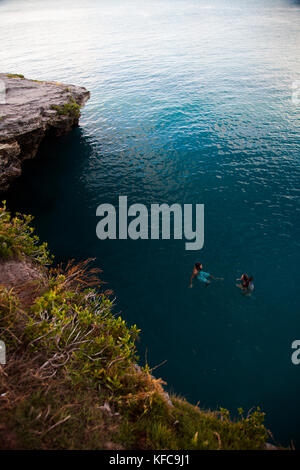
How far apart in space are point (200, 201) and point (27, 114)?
17934 millimetres

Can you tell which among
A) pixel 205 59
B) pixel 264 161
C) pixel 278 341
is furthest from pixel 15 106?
pixel 205 59

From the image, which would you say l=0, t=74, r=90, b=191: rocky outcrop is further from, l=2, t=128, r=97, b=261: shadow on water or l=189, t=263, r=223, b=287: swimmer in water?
l=189, t=263, r=223, b=287: swimmer in water

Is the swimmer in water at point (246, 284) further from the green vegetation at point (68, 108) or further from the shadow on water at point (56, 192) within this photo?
the green vegetation at point (68, 108)

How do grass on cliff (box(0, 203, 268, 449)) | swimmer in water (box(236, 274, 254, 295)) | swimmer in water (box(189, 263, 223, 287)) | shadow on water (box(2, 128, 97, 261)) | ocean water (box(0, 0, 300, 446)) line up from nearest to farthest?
grass on cliff (box(0, 203, 268, 449)) → ocean water (box(0, 0, 300, 446)) → swimmer in water (box(236, 274, 254, 295)) → swimmer in water (box(189, 263, 223, 287)) → shadow on water (box(2, 128, 97, 261))

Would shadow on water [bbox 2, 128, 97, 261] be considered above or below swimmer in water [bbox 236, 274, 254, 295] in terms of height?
above

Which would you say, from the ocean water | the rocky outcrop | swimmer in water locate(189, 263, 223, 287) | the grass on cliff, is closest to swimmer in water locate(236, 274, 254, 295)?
the ocean water

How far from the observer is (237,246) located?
58.0ft

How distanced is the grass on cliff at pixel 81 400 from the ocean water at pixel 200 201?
200 inches

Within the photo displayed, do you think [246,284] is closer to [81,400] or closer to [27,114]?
[81,400]

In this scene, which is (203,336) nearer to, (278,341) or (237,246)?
(278,341)

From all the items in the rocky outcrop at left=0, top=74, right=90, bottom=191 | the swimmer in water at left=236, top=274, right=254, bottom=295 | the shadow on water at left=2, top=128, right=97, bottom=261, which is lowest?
the swimmer in water at left=236, top=274, right=254, bottom=295

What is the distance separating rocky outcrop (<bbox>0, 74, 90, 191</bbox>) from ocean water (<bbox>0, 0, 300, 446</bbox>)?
243 centimetres

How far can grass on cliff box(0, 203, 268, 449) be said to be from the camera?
5492 mm

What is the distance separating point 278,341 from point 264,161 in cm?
1944
